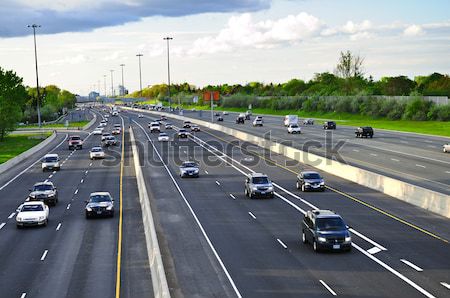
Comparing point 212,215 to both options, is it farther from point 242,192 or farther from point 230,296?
point 230,296

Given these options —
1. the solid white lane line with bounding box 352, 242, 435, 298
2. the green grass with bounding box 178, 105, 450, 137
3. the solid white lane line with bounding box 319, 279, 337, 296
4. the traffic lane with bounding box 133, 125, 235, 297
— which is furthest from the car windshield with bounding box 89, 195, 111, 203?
the green grass with bounding box 178, 105, 450, 137

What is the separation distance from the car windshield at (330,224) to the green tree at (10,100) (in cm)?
9563

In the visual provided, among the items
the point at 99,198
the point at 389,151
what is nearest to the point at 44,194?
the point at 99,198

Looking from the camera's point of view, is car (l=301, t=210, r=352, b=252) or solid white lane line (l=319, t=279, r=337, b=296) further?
car (l=301, t=210, r=352, b=252)

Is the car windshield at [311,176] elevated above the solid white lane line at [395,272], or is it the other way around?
the car windshield at [311,176]

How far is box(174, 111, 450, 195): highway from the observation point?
50.6 metres

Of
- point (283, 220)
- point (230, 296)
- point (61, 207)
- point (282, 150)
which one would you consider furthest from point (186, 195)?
point (282, 150)

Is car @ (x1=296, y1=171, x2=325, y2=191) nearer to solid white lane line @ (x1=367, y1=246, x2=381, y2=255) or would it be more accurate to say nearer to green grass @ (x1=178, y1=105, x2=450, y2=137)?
solid white lane line @ (x1=367, y1=246, x2=381, y2=255)

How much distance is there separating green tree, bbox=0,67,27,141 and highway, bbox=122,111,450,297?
70663 millimetres

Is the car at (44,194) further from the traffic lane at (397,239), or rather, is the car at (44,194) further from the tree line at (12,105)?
the tree line at (12,105)

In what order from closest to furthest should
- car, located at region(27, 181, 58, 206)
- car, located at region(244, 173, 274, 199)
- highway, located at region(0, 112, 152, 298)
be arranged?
highway, located at region(0, 112, 152, 298) < car, located at region(244, 173, 274, 199) < car, located at region(27, 181, 58, 206)

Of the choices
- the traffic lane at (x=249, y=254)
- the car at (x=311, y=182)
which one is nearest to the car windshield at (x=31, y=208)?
the traffic lane at (x=249, y=254)

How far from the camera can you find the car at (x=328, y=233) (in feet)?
86.9

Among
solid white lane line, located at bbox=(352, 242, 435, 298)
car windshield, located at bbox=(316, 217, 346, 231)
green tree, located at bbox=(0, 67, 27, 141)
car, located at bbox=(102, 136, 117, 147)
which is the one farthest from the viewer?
green tree, located at bbox=(0, 67, 27, 141)
